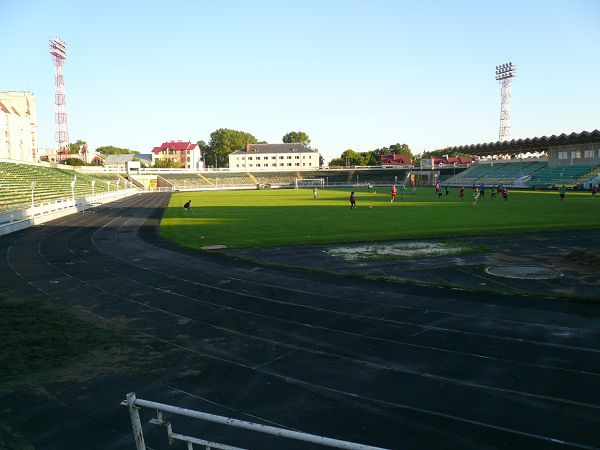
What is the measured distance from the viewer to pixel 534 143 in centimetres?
8100

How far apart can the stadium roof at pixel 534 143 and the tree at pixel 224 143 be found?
334 feet

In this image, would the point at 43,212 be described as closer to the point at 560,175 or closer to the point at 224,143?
the point at 560,175

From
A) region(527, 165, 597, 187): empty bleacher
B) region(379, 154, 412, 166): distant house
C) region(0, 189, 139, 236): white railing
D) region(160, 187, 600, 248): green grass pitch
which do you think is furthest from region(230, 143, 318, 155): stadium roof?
region(160, 187, 600, 248): green grass pitch

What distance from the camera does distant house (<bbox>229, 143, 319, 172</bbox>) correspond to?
492ft

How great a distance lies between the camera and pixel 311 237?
2530 cm

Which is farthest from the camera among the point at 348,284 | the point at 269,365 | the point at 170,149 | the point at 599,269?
the point at 170,149

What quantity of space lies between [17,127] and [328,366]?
295 feet

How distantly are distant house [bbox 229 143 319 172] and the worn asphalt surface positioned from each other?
13593cm

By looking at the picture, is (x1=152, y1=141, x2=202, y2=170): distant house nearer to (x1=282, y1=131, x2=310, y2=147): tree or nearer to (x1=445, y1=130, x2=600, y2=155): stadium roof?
(x1=282, y1=131, x2=310, y2=147): tree

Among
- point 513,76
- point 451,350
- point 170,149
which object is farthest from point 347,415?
point 170,149

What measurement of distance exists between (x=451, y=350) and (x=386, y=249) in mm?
12104

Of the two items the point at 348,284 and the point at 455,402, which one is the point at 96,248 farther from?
the point at 455,402

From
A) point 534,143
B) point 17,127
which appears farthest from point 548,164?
point 17,127

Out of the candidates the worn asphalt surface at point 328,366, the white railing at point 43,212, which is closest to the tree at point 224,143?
the white railing at point 43,212
